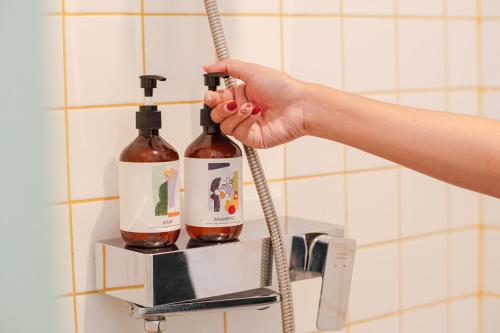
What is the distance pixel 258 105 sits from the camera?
95cm

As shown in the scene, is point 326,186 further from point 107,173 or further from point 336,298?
point 107,173

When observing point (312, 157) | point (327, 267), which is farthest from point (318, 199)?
point (327, 267)

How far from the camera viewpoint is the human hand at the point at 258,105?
0.91 m

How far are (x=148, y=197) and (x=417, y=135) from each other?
33cm

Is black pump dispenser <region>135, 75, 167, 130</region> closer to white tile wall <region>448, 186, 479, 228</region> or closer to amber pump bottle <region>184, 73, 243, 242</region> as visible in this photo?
amber pump bottle <region>184, 73, 243, 242</region>

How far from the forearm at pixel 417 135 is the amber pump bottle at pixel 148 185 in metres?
0.19

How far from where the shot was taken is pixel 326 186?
4.01 ft

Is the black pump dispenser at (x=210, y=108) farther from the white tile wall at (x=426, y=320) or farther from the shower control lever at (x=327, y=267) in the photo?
the white tile wall at (x=426, y=320)

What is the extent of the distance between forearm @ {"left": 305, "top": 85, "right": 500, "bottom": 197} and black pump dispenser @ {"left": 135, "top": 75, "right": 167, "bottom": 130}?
191 millimetres

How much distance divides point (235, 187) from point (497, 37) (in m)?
0.74

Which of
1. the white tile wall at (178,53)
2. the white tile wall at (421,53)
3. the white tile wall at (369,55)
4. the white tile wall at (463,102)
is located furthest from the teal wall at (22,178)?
the white tile wall at (463,102)

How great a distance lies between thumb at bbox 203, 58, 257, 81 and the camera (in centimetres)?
92

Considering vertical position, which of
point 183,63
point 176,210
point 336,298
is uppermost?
point 183,63

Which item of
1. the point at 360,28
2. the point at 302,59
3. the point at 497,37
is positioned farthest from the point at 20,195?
the point at 497,37
